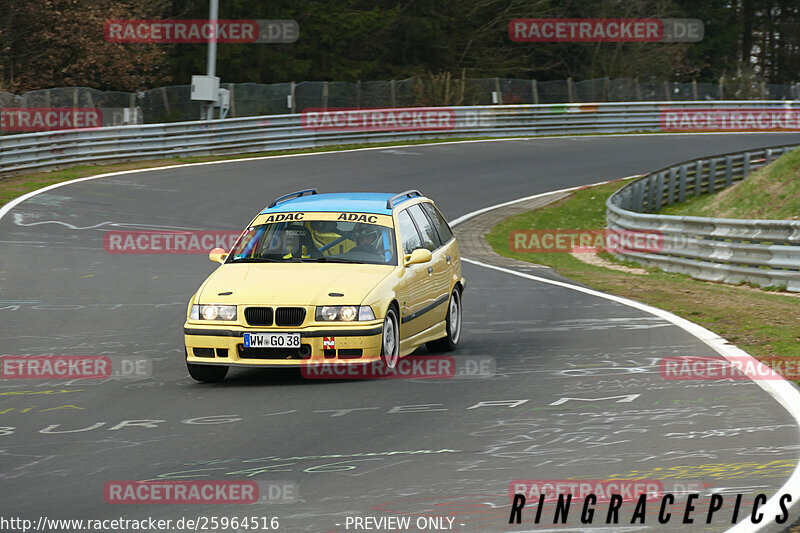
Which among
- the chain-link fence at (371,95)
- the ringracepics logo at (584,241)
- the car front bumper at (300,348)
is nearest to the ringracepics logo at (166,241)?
the ringracepics logo at (584,241)

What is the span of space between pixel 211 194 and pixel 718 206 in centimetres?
1164

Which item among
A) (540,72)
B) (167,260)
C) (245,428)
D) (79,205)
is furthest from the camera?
(540,72)

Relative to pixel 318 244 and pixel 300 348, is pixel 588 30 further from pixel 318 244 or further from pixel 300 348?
pixel 300 348

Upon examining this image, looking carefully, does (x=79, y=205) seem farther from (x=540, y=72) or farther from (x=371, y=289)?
(x=540, y=72)

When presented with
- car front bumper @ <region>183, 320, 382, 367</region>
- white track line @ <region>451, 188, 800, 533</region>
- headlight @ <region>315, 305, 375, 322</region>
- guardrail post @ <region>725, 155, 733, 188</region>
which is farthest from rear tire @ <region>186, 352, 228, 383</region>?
guardrail post @ <region>725, 155, 733, 188</region>

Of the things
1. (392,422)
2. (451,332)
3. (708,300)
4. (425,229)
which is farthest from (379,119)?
(392,422)

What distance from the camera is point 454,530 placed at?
5.62m

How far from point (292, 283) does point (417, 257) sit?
51.5 inches

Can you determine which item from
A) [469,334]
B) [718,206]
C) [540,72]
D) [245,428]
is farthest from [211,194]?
[540,72]

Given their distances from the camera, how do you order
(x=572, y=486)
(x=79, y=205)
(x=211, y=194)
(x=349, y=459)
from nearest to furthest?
(x=572, y=486), (x=349, y=459), (x=79, y=205), (x=211, y=194)

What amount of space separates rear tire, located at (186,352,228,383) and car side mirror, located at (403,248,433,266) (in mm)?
1931

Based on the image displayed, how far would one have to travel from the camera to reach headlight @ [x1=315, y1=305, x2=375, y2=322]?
31.6ft

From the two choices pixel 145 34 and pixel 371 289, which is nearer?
pixel 371 289

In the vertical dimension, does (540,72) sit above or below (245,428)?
above
